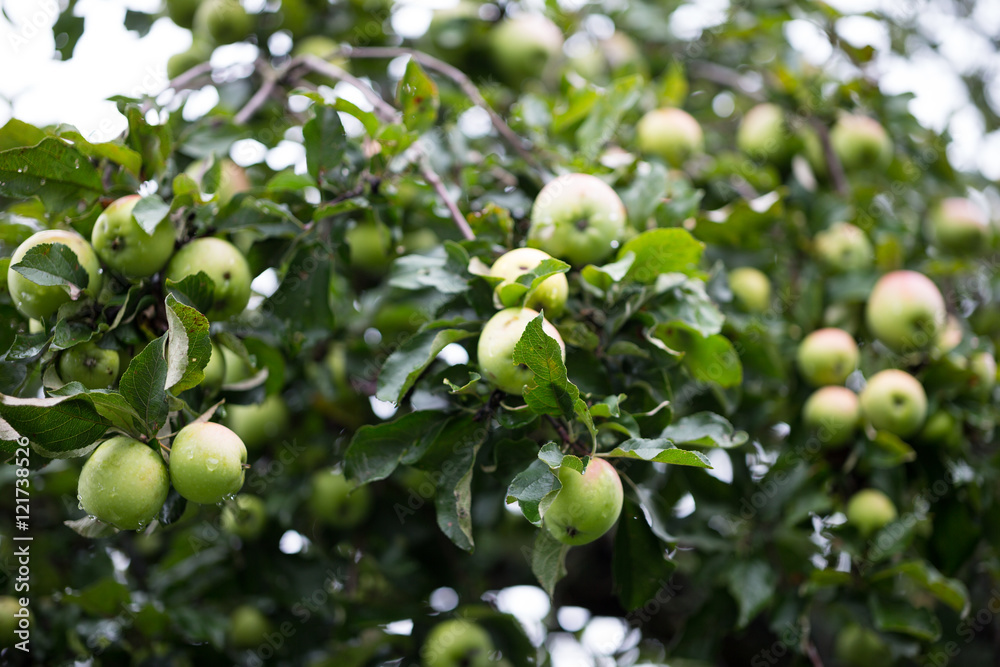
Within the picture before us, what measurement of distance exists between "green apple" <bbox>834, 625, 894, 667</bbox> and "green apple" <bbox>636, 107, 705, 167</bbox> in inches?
65.2

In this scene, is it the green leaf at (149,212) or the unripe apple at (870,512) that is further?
the unripe apple at (870,512)

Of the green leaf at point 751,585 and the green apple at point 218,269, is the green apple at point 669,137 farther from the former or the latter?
the green apple at point 218,269

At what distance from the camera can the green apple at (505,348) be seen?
4.09 feet

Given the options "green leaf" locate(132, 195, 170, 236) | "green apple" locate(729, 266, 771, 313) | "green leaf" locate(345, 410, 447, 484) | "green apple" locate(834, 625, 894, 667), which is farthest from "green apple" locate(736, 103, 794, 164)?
"green leaf" locate(132, 195, 170, 236)

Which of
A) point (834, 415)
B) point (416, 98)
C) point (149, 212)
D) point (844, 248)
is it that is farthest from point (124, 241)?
point (844, 248)

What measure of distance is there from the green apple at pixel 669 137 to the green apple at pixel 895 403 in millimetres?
914

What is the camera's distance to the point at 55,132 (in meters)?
1.45

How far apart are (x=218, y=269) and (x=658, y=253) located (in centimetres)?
86

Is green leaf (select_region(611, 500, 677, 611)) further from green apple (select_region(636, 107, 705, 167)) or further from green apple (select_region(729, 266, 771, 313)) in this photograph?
green apple (select_region(636, 107, 705, 167))

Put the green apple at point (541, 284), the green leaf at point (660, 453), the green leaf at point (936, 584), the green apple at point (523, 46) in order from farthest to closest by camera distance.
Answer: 1. the green apple at point (523, 46)
2. the green leaf at point (936, 584)
3. the green apple at point (541, 284)
4. the green leaf at point (660, 453)

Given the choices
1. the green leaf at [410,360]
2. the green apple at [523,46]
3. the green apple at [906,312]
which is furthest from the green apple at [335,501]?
the green apple at [906,312]

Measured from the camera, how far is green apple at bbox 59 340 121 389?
1.31 metres

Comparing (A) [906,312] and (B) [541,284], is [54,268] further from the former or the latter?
(A) [906,312]

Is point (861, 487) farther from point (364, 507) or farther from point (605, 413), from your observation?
point (364, 507)
